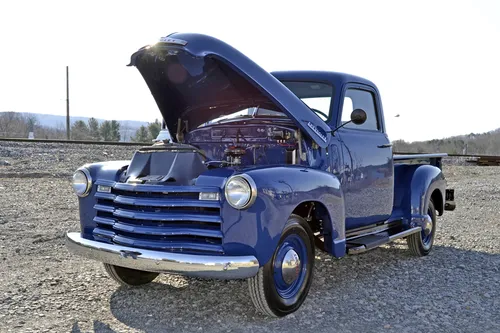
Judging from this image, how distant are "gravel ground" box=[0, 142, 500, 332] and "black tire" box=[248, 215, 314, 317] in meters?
0.11

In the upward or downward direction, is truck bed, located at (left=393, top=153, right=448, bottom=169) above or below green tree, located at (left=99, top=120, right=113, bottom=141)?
below

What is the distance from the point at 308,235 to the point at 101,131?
1612 inches

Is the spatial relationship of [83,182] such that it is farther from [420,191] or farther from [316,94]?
[420,191]

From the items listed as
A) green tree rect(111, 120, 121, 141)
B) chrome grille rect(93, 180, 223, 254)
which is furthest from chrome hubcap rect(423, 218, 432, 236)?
green tree rect(111, 120, 121, 141)

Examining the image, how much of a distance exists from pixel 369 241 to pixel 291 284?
1.23 m

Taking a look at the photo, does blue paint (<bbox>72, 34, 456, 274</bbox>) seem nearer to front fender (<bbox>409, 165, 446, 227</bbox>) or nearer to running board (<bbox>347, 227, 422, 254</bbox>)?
front fender (<bbox>409, 165, 446, 227</bbox>)

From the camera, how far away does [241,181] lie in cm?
351

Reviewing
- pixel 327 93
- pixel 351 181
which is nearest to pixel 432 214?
pixel 351 181

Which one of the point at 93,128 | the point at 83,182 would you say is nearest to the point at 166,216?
the point at 83,182

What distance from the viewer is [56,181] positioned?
12.4 m

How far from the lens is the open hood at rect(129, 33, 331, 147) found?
4.04 m

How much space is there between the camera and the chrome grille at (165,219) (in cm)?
358

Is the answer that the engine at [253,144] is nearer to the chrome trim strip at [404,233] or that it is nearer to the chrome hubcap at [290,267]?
the chrome hubcap at [290,267]

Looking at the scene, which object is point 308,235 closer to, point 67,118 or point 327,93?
point 327,93
